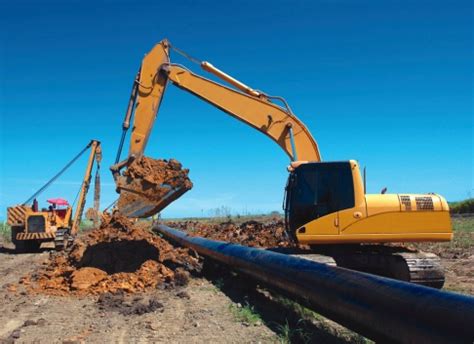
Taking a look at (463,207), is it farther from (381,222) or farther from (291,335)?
(291,335)

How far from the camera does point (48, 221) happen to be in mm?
20156

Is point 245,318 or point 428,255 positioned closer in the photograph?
point 245,318

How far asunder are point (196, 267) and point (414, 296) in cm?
906

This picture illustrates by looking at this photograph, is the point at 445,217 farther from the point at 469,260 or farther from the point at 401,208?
the point at 469,260

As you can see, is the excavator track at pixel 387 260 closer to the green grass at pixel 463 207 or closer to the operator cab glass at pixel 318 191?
the operator cab glass at pixel 318 191

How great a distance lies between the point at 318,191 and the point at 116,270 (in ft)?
17.5

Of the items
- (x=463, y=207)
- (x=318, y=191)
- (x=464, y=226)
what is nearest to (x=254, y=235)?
(x=318, y=191)

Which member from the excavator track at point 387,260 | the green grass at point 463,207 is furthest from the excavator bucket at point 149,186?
the green grass at point 463,207

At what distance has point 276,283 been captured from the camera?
23.6 feet

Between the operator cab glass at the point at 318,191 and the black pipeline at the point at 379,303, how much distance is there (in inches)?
85.7

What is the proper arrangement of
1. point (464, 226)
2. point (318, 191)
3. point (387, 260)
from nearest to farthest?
point (318, 191)
point (387, 260)
point (464, 226)

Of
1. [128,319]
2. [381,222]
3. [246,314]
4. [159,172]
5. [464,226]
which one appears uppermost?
[464,226]

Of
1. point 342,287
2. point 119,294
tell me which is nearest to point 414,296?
point 342,287

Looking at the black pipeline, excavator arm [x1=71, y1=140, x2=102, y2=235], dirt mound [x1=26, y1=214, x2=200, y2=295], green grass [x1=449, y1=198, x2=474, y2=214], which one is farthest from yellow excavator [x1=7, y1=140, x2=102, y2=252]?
green grass [x1=449, y1=198, x2=474, y2=214]
